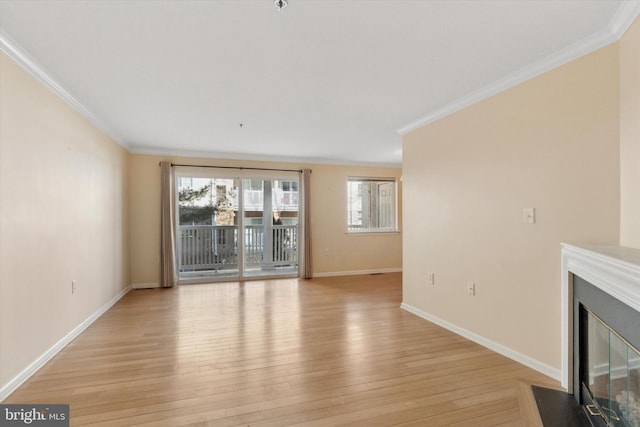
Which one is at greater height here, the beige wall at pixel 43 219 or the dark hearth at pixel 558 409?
the beige wall at pixel 43 219

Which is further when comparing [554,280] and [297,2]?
[554,280]

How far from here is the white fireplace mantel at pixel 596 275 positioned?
1221mm

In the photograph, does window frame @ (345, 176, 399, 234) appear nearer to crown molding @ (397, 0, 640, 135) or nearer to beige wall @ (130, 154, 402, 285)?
beige wall @ (130, 154, 402, 285)

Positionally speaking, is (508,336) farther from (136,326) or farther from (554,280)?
(136,326)

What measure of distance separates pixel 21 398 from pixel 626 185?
162 inches

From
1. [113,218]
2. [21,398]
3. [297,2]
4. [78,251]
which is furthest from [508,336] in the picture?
[113,218]

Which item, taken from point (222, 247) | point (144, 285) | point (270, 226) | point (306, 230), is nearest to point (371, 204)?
point (306, 230)

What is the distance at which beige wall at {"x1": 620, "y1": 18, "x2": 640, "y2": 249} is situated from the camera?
1757 millimetres

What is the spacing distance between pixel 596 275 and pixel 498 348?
1424 mm

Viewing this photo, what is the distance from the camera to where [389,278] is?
593 centimetres

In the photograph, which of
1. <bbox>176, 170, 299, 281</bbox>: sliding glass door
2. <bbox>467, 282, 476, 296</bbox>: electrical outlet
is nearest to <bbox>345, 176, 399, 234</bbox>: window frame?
<bbox>176, 170, 299, 281</bbox>: sliding glass door

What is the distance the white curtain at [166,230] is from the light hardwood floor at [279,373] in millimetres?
1336

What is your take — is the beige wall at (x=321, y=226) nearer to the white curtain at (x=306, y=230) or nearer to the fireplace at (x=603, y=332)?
the white curtain at (x=306, y=230)

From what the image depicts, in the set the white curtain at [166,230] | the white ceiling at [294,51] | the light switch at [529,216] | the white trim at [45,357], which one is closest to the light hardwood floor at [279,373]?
the white trim at [45,357]
